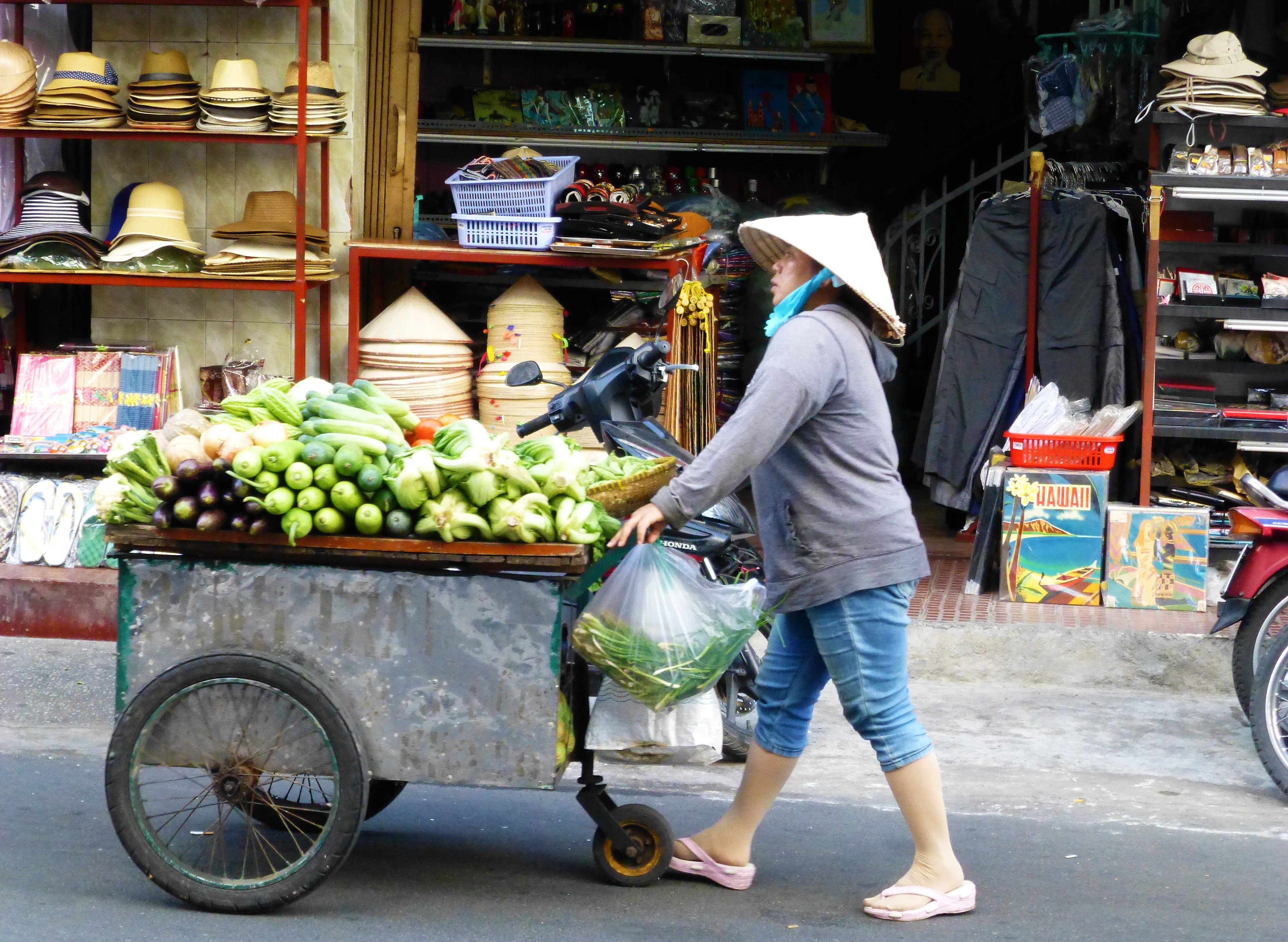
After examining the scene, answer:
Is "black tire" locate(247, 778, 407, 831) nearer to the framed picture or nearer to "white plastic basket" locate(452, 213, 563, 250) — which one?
"white plastic basket" locate(452, 213, 563, 250)

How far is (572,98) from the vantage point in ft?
30.7

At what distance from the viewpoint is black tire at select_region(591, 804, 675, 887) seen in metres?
3.99

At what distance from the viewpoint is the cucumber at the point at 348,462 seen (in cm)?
357

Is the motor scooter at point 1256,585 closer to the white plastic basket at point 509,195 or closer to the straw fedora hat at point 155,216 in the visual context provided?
the white plastic basket at point 509,195

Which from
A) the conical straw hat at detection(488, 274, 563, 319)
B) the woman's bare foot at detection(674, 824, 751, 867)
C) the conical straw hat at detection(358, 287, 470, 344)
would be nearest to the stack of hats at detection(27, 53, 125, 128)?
the conical straw hat at detection(358, 287, 470, 344)

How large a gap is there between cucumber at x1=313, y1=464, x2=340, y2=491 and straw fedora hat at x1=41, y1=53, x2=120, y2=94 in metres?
3.72

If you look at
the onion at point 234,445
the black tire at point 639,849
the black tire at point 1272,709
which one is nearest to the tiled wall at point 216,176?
the onion at point 234,445

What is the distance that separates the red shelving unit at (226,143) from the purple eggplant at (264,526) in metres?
3.15

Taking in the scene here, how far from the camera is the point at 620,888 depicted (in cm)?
403

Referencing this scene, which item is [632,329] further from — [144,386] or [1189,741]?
[1189,741]

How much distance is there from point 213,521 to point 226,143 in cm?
371

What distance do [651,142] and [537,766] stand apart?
6.17 meters

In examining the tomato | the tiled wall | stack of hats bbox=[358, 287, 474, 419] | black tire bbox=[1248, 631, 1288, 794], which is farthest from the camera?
the tiled wall

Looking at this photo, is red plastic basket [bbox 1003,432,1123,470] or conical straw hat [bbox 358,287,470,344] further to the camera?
conical straw hat [bbox 358,287,470,344]
